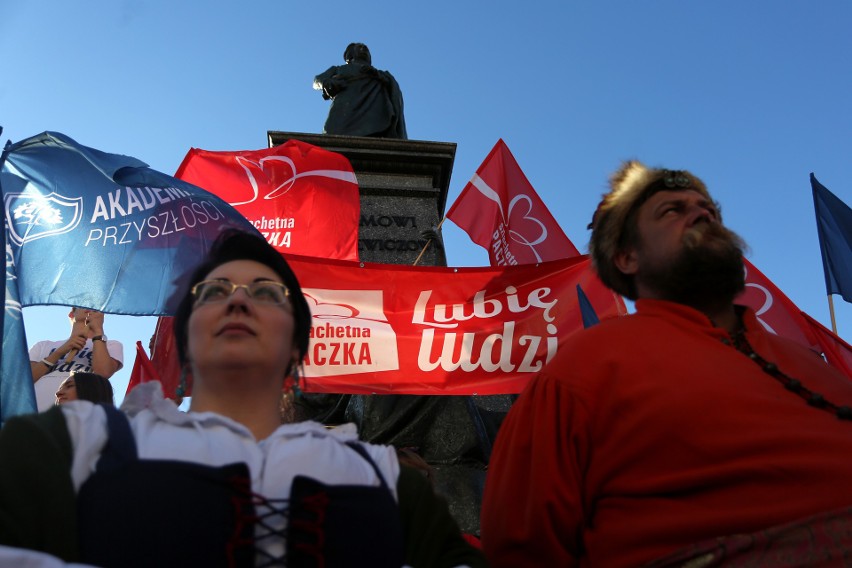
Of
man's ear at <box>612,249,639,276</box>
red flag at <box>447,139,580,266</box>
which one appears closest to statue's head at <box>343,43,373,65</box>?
red flag at <box>447,139,580,266</box>

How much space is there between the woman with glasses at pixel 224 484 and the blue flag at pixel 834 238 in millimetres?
5797

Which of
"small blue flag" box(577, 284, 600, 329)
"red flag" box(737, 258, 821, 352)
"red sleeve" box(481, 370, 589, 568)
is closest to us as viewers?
"red sleeve" box(481, 370, 589, 568)

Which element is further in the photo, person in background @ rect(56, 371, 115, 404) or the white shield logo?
the white shield logo

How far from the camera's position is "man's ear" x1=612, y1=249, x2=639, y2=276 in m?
2.62

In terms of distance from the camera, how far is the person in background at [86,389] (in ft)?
12.6

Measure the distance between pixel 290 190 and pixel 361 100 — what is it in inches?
96.8

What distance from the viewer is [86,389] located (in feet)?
12.7

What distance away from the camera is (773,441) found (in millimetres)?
1849

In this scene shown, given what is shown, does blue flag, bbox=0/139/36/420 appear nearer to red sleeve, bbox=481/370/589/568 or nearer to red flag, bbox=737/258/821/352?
red sleeve, bbox=481/370/589/568

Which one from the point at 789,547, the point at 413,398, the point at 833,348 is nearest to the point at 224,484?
the point at 789,547

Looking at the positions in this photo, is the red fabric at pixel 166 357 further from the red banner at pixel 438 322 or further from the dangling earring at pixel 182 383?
the dangling earring at pixel 182 383

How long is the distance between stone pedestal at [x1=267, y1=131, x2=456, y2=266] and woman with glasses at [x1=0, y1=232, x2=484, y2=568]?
4.99 meters

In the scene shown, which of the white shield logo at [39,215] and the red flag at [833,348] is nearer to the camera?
the white shield logo at [39,215]

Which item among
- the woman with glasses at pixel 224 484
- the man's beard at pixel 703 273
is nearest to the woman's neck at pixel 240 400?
the woman with glasses at pixel 224 484
